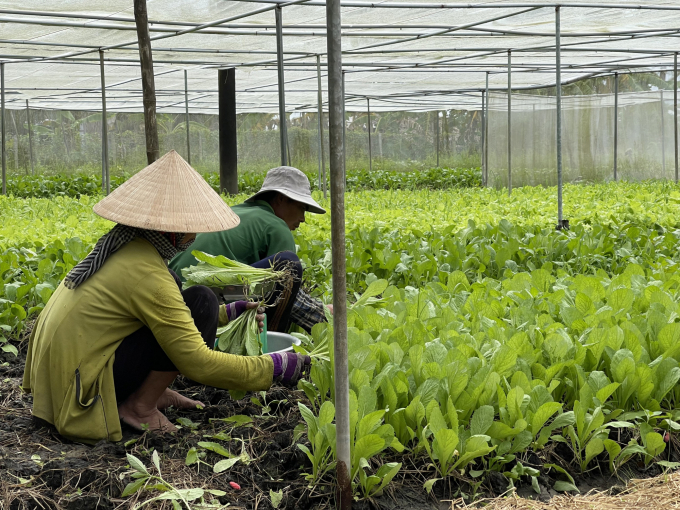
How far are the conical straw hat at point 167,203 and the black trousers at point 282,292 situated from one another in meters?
0.63

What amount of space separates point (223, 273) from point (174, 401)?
566 millimetres

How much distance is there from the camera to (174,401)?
9.64 ft

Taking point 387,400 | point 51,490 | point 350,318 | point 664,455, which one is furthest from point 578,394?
point 51,490

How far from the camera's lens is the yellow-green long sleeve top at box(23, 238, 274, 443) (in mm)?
2418

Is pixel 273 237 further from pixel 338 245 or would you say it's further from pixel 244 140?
pixel 244 140

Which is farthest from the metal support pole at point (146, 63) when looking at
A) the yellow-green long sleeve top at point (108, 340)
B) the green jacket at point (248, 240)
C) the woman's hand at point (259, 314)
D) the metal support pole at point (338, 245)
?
the metal support pole at point (338, 245)

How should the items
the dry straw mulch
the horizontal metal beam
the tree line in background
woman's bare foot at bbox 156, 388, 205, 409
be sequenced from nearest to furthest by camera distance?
the dry straw mulch, woman's bare foot at bbox 156, 388, 205, 409, the horizontal metal beam, the tree line in background

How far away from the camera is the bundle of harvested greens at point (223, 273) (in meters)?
3.03

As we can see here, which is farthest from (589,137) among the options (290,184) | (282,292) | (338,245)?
(338,245)

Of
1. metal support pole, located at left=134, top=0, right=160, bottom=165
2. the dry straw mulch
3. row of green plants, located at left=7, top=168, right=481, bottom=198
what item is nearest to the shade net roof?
row of green plants, located at left=7, top=168, right=481, bottom=198

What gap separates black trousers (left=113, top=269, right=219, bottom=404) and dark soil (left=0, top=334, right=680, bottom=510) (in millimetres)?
213

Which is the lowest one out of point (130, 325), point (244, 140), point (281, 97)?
point (130, 325)

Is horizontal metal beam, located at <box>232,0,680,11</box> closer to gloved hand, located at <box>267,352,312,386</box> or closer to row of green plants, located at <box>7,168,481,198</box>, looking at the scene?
gloved hand, located at <box>267,352,312,386</box>

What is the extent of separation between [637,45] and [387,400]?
11.0 m
